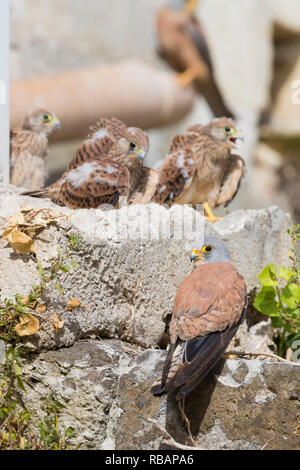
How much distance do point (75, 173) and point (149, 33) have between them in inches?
238

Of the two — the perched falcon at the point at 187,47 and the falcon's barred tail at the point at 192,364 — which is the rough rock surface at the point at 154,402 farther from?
the perched falcon at the point at 187,47

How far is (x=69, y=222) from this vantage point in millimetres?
2459

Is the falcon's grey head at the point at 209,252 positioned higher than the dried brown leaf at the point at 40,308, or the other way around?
the falcon's grey head at the point at 209,252

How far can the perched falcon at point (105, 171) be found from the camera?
2902 millimetres

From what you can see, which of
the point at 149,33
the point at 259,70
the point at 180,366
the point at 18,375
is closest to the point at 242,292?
the point at 180,366

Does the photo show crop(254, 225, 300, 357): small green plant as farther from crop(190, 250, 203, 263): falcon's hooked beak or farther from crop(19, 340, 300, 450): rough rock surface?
crop(19, 340, 300, 450): rough rock surface

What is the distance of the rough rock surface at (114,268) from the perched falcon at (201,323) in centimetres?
28

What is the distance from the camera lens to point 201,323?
89.7 inches

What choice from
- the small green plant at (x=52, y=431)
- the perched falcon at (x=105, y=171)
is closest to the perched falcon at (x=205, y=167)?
the perched falcon at (x=105, y=171)

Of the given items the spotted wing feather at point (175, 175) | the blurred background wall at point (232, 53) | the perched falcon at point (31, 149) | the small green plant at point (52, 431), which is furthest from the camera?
the blurred background wall at point (232, 53)

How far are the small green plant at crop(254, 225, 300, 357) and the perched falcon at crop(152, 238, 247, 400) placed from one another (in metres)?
0.60

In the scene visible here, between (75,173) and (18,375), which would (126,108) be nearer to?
(75,173)

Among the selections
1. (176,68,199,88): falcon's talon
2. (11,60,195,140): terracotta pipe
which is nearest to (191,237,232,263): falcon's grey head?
(11,60,195,140): terracotta pipe

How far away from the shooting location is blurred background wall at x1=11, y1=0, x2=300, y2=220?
7.09 meters
